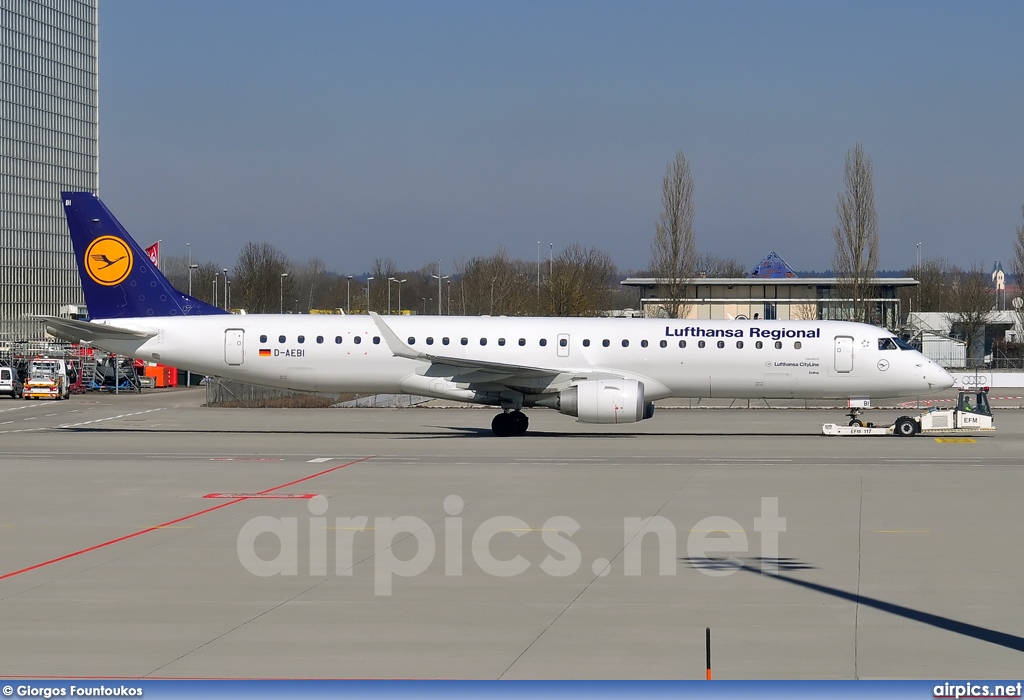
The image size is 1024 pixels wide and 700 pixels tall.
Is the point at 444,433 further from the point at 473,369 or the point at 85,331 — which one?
the point at 85,331

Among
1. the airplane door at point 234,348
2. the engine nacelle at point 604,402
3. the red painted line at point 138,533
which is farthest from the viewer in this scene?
the airplane door at point 234,348

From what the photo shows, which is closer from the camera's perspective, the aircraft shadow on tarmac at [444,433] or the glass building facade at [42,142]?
the aircraft shadow on tarmac at [444,433]

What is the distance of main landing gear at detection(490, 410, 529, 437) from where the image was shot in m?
31.0

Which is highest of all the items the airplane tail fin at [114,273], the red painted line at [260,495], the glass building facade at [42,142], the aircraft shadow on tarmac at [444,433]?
the glass building facade at [42,142]

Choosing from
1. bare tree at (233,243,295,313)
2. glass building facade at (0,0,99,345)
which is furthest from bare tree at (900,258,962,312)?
glass building facade at (0,0,99,345)

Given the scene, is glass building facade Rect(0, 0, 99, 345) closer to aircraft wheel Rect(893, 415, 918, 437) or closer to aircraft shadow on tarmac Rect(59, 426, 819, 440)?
aircraft shadow on tarmac Rect(59, 426, 819, 440)

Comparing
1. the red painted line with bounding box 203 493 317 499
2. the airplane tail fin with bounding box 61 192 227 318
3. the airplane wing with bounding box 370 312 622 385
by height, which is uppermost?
the airplane tail fin with bounding box 61 192 227 318

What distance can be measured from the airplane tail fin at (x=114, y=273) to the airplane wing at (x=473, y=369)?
6863 mm

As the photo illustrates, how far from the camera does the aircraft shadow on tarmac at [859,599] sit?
363 inches

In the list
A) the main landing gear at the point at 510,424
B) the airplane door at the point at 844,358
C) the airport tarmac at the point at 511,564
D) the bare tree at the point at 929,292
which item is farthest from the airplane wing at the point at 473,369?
the bare tree at the point at 929,292

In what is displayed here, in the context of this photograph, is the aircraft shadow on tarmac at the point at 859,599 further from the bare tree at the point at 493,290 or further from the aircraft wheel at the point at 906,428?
the bare tree at the point at 493,290

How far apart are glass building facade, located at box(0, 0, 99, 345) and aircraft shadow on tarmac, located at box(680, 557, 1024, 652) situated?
413ft

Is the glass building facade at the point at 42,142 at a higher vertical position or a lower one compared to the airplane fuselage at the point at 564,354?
higher

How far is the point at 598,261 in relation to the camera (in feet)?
346
